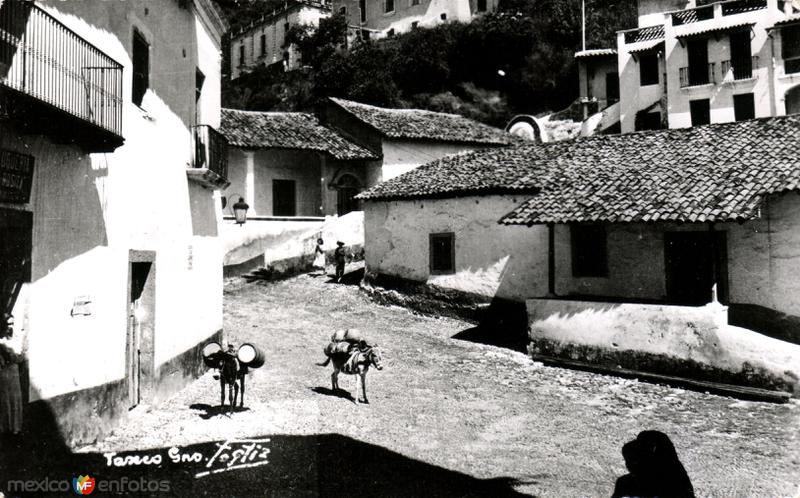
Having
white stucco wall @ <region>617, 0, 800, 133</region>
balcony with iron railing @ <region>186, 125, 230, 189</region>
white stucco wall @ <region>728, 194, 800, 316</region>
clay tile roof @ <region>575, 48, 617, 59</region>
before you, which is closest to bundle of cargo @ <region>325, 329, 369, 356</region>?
balcony with iron railing @ <region>186, 125, 230, 189</region>

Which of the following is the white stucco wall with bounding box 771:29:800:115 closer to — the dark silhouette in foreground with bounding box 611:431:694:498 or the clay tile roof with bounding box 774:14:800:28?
the clay tile roof with bounding box 774:14:800:28

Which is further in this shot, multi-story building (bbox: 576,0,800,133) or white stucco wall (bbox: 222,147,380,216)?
multi-story building (bbox: 576,0,800,133)

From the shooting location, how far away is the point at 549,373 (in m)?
12.1

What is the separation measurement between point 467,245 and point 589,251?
3.25 m

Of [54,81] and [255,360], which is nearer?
[54,81]

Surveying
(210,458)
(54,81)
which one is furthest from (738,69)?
(54,81)

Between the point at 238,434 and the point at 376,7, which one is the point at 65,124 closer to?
the point at 238,434

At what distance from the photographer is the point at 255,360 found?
8031 mm

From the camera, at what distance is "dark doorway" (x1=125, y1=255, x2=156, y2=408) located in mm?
8258

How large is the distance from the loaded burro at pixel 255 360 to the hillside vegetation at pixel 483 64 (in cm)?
3156

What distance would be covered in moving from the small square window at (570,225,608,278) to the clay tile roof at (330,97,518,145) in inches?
497

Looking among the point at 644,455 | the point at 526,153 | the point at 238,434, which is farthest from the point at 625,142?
the point at 644,455

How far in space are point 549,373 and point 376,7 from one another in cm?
4905

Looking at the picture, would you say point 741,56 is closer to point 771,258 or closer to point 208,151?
point 771,258
